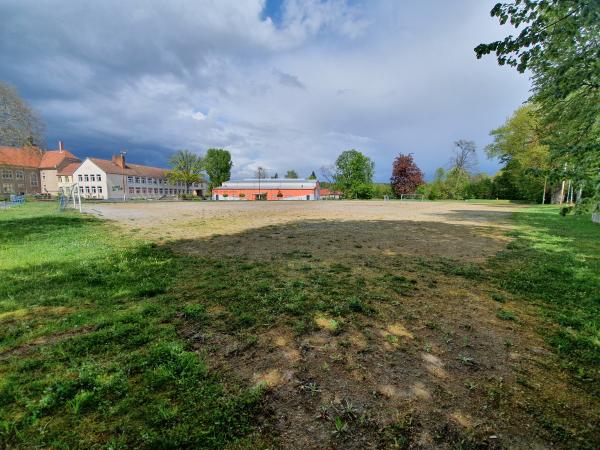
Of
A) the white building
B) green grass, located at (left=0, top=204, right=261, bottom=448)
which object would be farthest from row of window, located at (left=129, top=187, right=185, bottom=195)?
green grass, located at (left=0, top=204, right=261, bottom=448)

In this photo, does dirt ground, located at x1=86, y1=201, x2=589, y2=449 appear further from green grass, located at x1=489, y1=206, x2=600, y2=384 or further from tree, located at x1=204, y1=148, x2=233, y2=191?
tree, located at x1=204, y1=148, x2=233, y2=191

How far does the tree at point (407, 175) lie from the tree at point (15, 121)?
7589 cm

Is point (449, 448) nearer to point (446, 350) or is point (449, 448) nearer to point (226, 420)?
point (446, 350)

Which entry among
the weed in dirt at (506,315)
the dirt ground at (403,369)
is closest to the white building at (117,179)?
the dirt ground at (403,369)

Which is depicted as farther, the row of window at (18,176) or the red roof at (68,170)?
the red roof at (68,170)

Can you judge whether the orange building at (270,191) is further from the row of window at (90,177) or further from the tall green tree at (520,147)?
the tall green tree at (520,147)

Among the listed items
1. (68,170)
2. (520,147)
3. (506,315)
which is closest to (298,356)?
(506,315)

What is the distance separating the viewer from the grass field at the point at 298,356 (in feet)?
7.50

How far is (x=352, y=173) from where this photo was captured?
9794 centimetres

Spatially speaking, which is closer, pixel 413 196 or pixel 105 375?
pixel 105 375

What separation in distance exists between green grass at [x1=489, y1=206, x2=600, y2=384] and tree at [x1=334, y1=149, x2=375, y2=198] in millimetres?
84774

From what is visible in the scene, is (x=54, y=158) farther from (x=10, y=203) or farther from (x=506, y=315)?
(x=506, y=315)

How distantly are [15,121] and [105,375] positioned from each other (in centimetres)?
4223

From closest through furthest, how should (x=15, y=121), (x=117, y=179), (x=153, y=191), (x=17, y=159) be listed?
(x=15, y=121)
(x=17, y=159)
(x=117, y=179)
(x=153, y=191)
